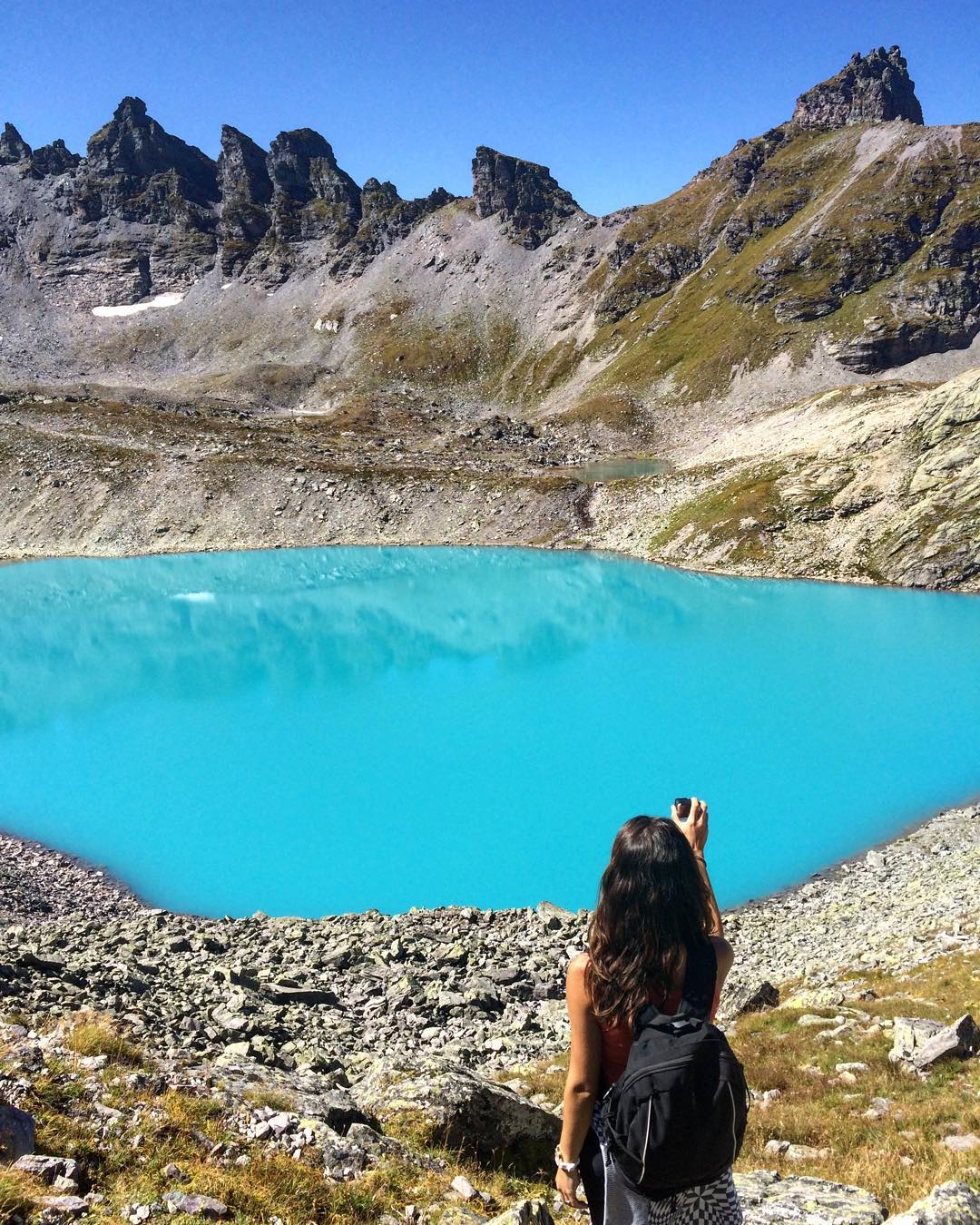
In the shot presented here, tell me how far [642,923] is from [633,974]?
10.4 inches

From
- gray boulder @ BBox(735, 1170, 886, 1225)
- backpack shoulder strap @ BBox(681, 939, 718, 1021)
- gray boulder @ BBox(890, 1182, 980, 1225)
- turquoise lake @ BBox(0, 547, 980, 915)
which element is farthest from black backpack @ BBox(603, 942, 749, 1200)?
turquoise lake @ BBox(0, 547, 980, 915)

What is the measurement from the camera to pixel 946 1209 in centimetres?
559

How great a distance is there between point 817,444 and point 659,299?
104862 millimetres

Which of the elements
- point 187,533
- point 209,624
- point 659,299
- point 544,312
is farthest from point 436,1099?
point 544,312

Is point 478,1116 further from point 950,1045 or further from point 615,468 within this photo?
point 615,468

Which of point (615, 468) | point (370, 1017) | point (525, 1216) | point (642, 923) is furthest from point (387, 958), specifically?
point (615, 468)

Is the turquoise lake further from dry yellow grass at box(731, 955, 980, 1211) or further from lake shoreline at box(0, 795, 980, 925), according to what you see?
dry yellow grass at box(731, 955, 980, 1211)

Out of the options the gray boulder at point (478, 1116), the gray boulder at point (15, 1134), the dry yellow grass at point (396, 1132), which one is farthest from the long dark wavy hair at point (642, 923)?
the gray boulder at point (478, 1116)

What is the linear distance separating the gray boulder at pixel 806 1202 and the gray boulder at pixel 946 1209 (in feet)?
2.27

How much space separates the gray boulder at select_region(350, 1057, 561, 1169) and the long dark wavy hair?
5321mm

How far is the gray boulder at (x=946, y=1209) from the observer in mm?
5512

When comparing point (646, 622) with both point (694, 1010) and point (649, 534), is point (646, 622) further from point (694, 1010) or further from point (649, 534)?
point (694, 1010)

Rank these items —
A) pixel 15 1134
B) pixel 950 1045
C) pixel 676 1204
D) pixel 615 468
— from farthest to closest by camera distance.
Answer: pixel 615 468
pixel 950 1045
pixel 15 1134
pixel 676 1204

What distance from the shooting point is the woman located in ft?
14.2
